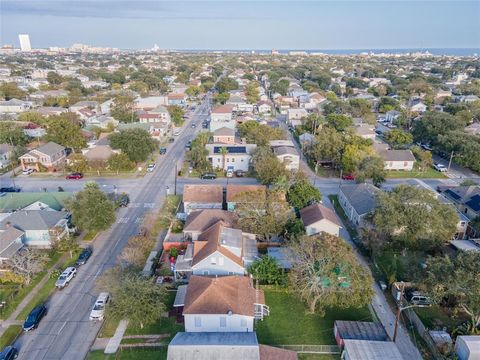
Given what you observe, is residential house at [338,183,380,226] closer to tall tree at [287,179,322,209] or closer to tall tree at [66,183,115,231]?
tall tree at [287,179,322,209]

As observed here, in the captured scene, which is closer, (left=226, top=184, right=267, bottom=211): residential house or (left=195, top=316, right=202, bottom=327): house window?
(left=195, top=316, right=202, bottom=327): house window

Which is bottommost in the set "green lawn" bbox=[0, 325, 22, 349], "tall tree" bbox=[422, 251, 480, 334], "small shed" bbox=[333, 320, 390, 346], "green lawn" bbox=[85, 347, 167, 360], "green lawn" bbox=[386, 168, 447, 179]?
"green lawn" bbox=[386, 168, 447, 179]

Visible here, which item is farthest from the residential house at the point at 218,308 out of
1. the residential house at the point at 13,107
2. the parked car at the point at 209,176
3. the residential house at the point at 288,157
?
the residential house at the point at 13,107

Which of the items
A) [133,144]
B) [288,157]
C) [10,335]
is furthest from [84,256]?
[288,157]

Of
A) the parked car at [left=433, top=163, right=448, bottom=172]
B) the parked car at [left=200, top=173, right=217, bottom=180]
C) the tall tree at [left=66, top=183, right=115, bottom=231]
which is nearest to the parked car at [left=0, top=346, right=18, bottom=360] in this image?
the tall tree at [left=66, top=183, right=115, bottom=231]

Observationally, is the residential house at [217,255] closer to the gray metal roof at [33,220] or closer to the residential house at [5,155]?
the gray metal roof at [33,220]

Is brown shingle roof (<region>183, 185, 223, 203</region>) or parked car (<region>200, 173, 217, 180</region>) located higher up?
brown shingle roof (<region>183, 185, 223, 203</region>)

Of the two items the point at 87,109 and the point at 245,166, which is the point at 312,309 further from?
the point at 87,109
